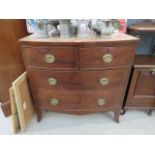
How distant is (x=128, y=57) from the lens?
1.17m

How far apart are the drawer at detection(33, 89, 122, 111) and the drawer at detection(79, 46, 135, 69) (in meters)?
0.29

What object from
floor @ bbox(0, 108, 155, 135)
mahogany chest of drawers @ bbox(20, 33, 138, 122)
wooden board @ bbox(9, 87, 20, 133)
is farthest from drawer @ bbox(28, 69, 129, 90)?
floor @ bbox(0, 108, 155, 135)

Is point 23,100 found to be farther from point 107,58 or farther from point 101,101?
point 107,58

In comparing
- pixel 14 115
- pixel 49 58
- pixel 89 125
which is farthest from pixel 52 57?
pixel 89 125

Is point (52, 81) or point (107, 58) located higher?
point (107, 58)

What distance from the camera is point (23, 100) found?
1.42 meters

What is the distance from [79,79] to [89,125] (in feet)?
1.99

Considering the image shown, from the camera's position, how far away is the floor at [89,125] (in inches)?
57.7

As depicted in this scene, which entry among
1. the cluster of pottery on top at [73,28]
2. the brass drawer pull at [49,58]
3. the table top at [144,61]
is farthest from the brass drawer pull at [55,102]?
the table top at [144,61]

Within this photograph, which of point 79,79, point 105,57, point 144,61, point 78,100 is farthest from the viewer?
point 144,61

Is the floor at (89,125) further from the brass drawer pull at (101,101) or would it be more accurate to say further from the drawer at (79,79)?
the drawer at (79,79)

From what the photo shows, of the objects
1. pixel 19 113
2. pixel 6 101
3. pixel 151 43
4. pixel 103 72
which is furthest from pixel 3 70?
pixel 151 43

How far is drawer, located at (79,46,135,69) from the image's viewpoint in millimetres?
1105
